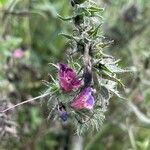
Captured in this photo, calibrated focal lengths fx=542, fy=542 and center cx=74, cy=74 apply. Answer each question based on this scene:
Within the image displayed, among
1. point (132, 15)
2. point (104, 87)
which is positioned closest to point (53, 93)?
point (104, 87)

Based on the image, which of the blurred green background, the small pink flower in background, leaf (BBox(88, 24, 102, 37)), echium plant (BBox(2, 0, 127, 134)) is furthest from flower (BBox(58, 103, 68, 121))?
the small pink flower in background

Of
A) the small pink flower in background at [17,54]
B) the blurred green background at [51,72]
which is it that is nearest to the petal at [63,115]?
the blurred green background at [51,72]

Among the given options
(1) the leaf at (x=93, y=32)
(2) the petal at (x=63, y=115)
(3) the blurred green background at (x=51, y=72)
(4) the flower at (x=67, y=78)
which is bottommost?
(3) the blurred green background at (x=51, y=72)

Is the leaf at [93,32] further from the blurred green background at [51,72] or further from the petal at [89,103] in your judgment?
the blurred green background at [51,72]

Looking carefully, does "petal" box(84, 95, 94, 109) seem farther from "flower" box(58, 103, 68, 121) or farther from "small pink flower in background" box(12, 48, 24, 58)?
"small pink flower in background" box(12, 48, 24, 58)

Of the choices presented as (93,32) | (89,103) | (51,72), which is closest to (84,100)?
(89,103)

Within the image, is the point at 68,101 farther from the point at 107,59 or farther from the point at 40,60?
the point at 40,60
